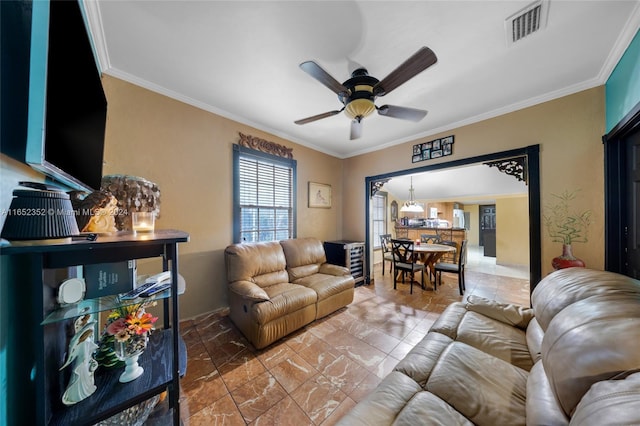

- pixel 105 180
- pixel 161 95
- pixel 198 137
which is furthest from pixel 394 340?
pixel 161 95

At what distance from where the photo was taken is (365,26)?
1.59 metres

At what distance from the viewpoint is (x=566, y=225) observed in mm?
2393

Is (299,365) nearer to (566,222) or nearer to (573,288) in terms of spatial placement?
(573,288)

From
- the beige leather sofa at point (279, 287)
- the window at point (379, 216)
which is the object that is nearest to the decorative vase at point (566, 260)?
the beige leather sofa at point (279, 287)

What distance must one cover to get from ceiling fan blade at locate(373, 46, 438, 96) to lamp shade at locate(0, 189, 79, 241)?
2015 millimetres

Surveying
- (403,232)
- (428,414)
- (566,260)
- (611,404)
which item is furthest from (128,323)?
→ (403,232)

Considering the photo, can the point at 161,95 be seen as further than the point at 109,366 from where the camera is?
Yes

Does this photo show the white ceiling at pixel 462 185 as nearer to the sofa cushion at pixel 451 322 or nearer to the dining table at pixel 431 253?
the dining table at pixel 431 253

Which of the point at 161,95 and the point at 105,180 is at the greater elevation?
the point at 161,95

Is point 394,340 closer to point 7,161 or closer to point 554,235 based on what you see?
point 554,235

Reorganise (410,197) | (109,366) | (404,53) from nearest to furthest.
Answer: (109,366)
(404,53)
(410,197)

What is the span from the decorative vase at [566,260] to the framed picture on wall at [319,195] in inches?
132

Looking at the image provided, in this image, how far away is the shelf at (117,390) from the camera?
877mm

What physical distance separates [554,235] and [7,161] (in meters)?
4.26
